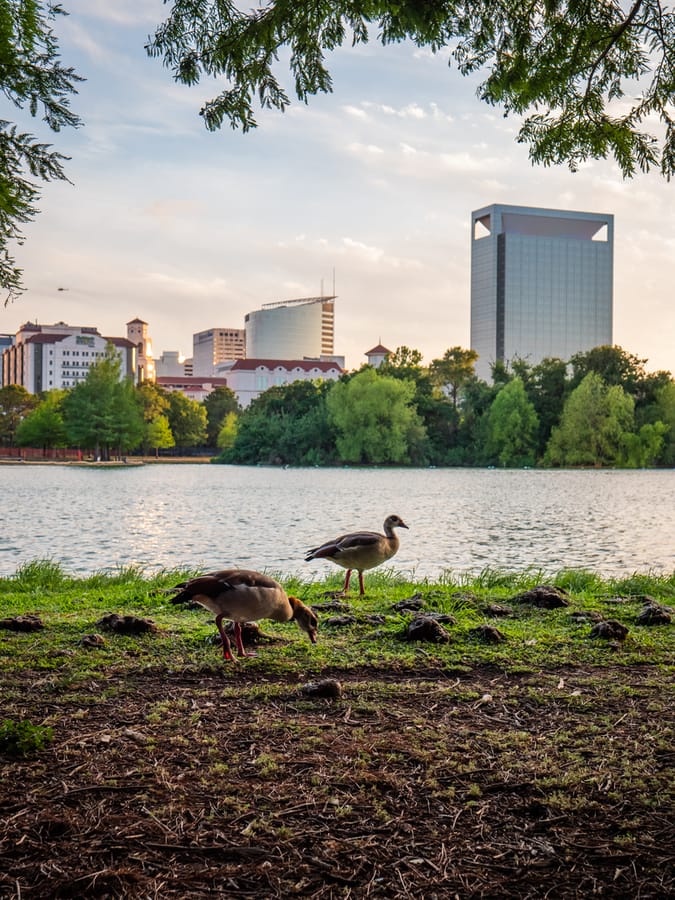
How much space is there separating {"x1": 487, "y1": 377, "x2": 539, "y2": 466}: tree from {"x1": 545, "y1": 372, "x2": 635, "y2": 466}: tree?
15.8ft

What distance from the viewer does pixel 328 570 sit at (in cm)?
1558

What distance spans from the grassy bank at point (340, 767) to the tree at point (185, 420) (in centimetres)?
12507

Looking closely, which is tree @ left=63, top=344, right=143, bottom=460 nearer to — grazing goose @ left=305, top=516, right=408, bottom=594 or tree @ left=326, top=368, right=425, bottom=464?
tree @ left=326, top=368, right=425, bottom=464

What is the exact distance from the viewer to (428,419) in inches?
3772

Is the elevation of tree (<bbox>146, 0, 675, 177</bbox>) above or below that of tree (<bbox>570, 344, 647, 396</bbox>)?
below

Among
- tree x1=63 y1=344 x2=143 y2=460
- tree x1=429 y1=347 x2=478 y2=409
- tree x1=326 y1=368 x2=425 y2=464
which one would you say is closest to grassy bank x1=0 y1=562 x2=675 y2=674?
tree x1=326 y1=368 x2=425 y2=464

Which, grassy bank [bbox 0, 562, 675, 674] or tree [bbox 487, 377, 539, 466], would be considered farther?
tree [bbox 487, 377, 539, 466]

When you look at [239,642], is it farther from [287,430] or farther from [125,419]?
[125,419]

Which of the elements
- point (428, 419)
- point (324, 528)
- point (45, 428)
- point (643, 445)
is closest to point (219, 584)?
point (324, 528)

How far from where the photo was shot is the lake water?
1694 centimetres

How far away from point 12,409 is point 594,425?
8506cm

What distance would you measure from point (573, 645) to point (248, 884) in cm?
446

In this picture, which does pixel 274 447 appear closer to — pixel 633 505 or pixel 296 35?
pixel 633 505

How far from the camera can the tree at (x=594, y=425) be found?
Answer: 7906cm
